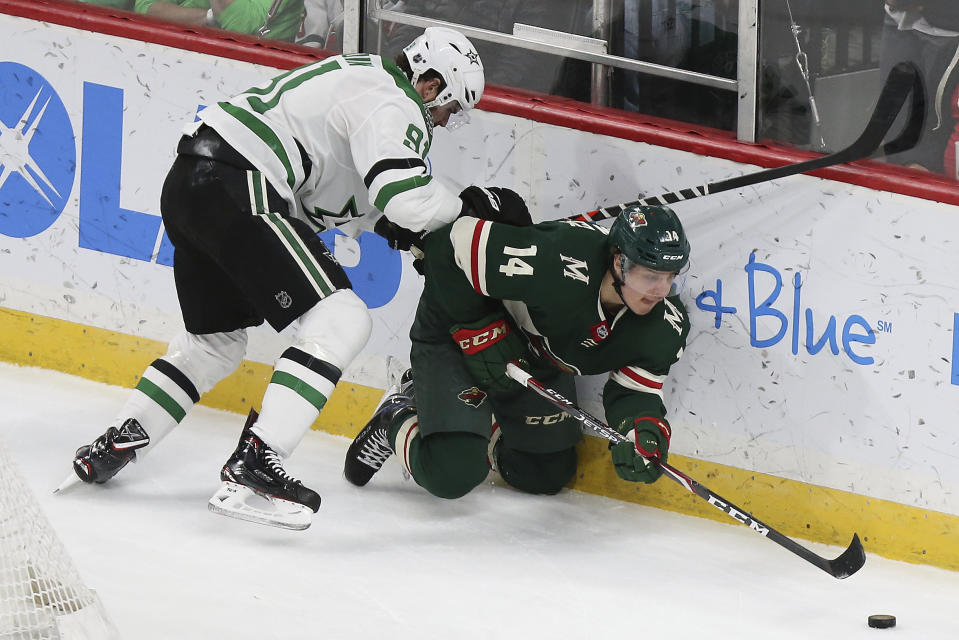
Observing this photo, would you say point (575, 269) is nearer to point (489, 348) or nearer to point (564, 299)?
point (564, 299)

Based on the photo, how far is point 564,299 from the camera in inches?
117

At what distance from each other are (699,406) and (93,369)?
1.79 metres

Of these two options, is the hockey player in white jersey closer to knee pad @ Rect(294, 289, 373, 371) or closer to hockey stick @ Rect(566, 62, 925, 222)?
knee pad @ Rect(294, 289, 373, 371)

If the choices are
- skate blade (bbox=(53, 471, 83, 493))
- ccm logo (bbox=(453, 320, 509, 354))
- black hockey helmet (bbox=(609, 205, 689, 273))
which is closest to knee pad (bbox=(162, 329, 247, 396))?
skate blade (bbox=(53, 471, 83, 493))

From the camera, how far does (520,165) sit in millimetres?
3328

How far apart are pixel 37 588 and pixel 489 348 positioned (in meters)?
1.20

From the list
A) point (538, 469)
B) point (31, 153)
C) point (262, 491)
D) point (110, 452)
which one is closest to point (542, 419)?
point (538, 469)

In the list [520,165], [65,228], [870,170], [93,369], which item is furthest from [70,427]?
[870,170]

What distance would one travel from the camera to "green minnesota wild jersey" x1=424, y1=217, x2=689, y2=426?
9.66 feet

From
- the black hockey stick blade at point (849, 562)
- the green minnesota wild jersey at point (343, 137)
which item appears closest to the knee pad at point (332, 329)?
the green minnesota wild jersey at point (343, 137)

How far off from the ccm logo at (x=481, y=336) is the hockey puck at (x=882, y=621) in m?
1.04

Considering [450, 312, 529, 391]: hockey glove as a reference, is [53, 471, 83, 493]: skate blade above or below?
below

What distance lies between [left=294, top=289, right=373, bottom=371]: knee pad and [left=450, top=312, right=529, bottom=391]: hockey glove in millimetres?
363

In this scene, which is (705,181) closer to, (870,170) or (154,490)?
(870,170)
